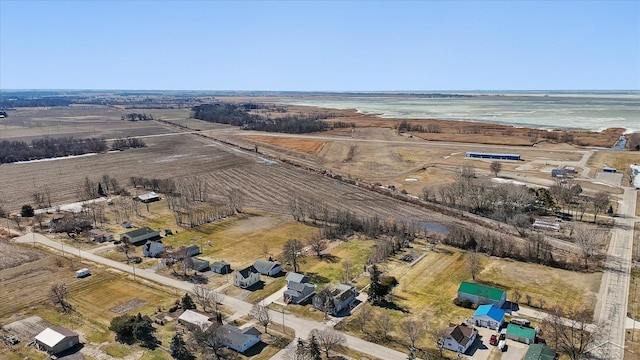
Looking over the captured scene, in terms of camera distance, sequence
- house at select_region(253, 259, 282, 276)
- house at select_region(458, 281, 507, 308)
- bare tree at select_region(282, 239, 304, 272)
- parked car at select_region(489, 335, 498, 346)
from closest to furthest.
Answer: parked car at select_region(489, 335, 498, 346), house at select_region(458, 281, 507, 308), house at select_region(253, 259, 282, 276), bare tree at select_region(282, 239, 304, 272)

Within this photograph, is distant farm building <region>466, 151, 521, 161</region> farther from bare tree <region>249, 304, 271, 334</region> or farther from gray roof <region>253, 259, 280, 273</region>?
bare tree <region>249, 304, 271, 334</region>

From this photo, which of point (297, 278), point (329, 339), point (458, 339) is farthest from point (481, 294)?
point (297, 278)

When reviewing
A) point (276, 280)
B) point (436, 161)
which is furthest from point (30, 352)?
point (436, 161)

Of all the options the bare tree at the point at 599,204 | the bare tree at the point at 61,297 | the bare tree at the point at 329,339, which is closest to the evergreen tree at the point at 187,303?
the bare tree at the point at 61,297

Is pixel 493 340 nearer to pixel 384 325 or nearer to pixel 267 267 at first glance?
pixel 384 325

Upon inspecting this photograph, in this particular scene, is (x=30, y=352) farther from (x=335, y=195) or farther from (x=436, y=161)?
(x=436, y=161)

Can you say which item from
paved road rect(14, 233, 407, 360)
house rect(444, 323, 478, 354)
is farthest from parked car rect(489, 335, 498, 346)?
paved road rect(14, 233, 407, 360)

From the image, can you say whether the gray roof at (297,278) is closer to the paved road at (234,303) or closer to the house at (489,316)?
the paved road at (234,303)
